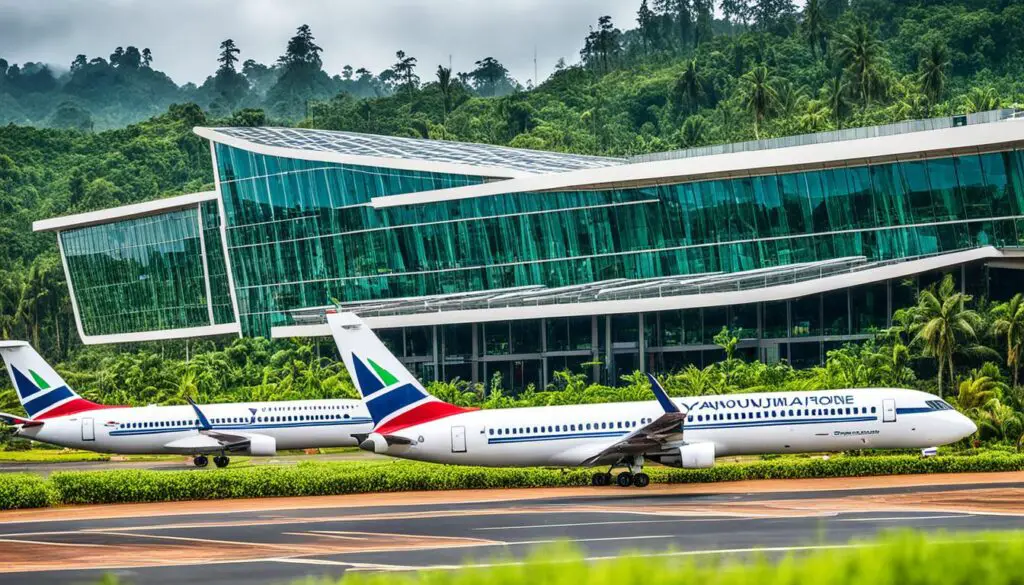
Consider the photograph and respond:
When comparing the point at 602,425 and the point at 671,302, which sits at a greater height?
the point at 671,302

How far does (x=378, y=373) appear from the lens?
42.2m

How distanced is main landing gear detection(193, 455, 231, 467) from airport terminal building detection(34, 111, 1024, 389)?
21.6m

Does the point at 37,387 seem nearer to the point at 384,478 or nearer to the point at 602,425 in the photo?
the point at 384,478

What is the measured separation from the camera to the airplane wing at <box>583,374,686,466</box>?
39938 mm

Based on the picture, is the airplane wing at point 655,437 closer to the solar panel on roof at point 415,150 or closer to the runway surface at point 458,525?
the runway surface at point 458,525

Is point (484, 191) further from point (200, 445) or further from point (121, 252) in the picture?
point (121, 252)

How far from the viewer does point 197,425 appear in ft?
186

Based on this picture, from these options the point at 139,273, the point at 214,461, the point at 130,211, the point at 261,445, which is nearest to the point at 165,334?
the point at 139,273

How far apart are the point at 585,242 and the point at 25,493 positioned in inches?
1547

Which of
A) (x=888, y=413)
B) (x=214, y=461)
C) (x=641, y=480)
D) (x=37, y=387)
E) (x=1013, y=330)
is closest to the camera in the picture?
(x=888, y=413)

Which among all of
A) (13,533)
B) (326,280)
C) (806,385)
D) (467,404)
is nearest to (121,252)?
(326,280)

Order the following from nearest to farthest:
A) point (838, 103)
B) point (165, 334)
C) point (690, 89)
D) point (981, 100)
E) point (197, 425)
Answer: point (197, 425) → point (165, 334) → point (981, 100) → point (838, 103) → point (690, 89)

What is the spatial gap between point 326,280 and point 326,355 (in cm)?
484

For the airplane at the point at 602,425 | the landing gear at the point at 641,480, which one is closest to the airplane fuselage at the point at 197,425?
the airplane at the point at 602,425
